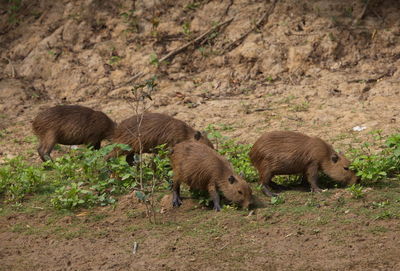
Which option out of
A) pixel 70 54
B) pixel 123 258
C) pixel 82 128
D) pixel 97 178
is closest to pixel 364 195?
pixel 123 258

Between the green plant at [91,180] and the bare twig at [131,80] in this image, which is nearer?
the green plant at [91,180]

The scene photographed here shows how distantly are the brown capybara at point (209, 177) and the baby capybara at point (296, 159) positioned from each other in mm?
412

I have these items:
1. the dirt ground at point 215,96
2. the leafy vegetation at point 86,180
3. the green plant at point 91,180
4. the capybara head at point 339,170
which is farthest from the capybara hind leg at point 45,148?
the capybara head at point 339,170

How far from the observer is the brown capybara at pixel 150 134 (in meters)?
7.21

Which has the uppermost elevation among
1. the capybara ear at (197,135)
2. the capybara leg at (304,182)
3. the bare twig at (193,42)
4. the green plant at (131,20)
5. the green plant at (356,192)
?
the green plant at (131,20)

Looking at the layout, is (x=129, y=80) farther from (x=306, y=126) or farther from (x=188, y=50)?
(x=306, y=126)

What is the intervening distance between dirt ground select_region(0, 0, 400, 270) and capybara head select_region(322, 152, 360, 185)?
32cm

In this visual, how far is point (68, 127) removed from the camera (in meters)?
7.94

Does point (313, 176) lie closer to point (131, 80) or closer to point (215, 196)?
point (215, 196)

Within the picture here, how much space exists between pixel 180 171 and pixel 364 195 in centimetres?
174

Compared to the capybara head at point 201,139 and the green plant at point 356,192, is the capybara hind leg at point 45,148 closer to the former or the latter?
the capybara head at point 201,139

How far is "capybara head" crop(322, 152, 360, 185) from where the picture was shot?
6262mm

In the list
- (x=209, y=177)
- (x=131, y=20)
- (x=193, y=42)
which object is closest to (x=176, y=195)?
(x=209, y=177)

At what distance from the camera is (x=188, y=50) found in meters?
11.1
